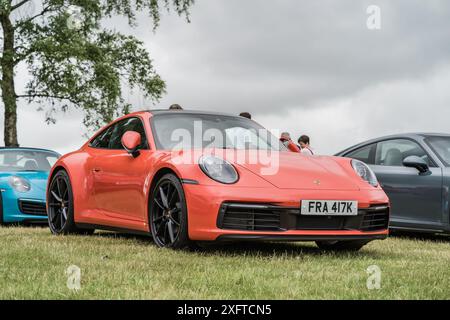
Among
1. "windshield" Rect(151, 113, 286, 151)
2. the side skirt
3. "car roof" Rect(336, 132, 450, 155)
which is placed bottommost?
the side skirt

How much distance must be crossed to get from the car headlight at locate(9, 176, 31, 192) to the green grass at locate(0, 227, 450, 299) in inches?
149

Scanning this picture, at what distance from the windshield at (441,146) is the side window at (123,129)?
369 cm

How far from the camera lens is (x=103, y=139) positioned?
331 inches

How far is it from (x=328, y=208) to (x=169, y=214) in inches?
53.7

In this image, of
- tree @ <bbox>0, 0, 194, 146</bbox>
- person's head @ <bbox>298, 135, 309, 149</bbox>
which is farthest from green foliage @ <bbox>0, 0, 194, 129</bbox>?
person's head @ <bbox>298, 135, 309, 149</bbox>

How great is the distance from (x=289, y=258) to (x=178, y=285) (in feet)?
5.86

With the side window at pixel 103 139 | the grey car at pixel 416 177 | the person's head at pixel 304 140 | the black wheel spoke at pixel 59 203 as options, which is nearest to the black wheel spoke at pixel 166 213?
the side window at pixel 103 139

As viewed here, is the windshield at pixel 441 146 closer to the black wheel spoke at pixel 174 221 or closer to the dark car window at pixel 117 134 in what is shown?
the dark car window at pixel 117 134

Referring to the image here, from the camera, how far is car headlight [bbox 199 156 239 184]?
623 cm

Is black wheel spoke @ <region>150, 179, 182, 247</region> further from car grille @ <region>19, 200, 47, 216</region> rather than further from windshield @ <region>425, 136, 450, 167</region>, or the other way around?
car grille @ <region>19, 200, 47, 216</region>

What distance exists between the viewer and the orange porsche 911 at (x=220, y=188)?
615cm

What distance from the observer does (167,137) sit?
723 centimetres
